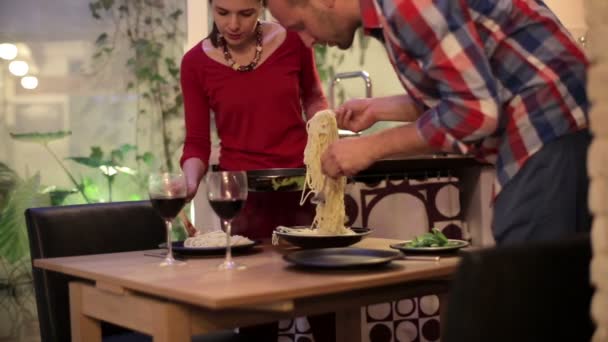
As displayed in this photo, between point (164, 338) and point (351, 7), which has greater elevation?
point (351, 7)

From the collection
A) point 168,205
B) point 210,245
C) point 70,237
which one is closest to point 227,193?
point 168,205

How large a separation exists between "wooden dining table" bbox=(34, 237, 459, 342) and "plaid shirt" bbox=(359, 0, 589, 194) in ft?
1.12

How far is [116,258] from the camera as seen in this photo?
226cm

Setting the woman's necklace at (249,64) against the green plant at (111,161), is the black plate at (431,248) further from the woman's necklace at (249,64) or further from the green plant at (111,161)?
the green plant at (111,161)

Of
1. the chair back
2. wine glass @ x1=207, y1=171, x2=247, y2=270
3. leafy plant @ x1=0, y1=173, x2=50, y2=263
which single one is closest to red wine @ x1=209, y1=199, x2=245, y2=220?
wine glass @ x1=207, y1=171, x2=247, y2=270

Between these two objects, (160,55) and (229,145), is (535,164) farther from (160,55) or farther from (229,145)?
(160,55)

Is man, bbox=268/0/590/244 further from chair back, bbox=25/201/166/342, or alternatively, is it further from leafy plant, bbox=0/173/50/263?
leafy plant, bbox=0/173/50/263

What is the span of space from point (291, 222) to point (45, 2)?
7.36 feet

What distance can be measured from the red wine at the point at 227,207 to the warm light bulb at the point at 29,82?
2623 millimetres

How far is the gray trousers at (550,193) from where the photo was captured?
5.50 ft

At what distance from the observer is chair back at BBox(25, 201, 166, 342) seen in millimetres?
2527

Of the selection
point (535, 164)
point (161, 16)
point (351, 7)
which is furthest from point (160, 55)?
point (535, 164)

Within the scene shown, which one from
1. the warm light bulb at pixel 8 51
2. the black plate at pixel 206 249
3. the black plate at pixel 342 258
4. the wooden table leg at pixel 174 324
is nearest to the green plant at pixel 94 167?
the warm light bulb at pixel 8 51

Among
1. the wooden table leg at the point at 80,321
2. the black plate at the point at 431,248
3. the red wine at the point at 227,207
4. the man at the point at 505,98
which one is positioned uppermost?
the man at the point at 505,98
